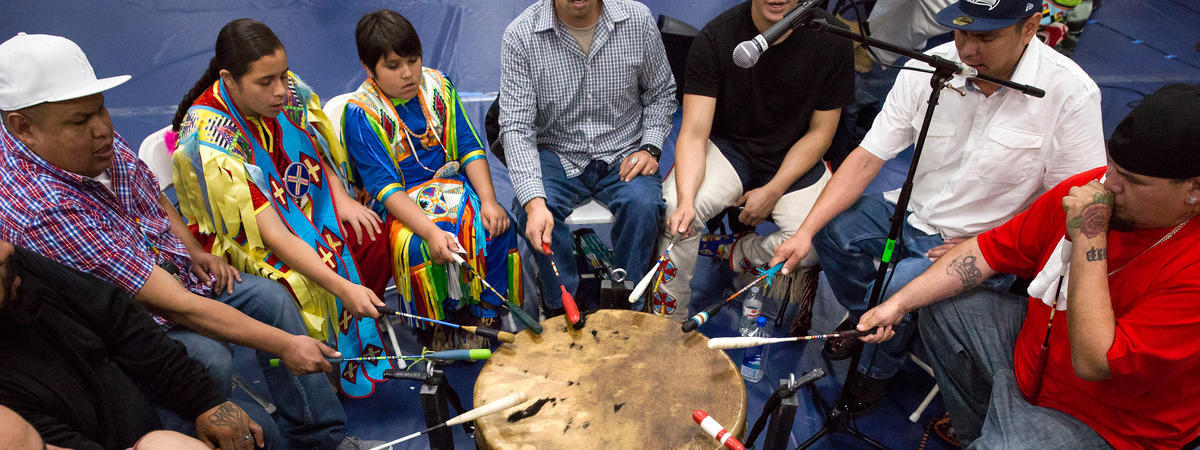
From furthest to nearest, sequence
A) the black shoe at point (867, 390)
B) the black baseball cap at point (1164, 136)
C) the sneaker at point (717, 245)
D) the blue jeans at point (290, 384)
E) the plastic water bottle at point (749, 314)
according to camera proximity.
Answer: the sneaker at point (717, 245) < the plastic water bottle at point (749, 314) < the black shoe at point (867, 390) < the blue jeans at point (290, 384) < the black baseball cap at point (1164, 136)

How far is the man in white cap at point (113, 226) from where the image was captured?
171 cm

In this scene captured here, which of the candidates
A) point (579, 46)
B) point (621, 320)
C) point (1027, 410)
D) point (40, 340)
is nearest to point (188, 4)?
point (579, 46)

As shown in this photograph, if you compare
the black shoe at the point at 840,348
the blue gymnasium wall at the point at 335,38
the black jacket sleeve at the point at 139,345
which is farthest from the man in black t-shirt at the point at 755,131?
the blue gymnasium wall at the point at 335,38

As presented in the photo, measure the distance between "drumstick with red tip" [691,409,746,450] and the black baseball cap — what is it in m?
1.02

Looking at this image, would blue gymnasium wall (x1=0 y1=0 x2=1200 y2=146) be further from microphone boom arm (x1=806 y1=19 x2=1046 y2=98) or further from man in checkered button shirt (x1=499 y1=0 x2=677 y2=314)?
microphone boom arm (x1=806 y1=19 x2=1046 y2=98)

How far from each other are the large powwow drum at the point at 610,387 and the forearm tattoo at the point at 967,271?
0.79 m

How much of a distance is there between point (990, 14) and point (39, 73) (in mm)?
2407

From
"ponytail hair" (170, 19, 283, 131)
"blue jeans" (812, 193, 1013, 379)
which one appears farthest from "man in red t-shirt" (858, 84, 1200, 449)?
"ponytail hair" (170, 19, 283, 131)

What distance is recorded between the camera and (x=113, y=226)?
6.23 feet

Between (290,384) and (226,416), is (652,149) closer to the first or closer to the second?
(290,384)

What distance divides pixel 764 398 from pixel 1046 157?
1205 millimetres

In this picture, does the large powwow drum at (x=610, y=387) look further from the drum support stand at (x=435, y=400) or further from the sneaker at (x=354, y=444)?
the sneaker at (x=354, y=444)

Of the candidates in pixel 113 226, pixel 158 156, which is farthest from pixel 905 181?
pixel 158 156

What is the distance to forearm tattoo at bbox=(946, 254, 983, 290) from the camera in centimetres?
204
